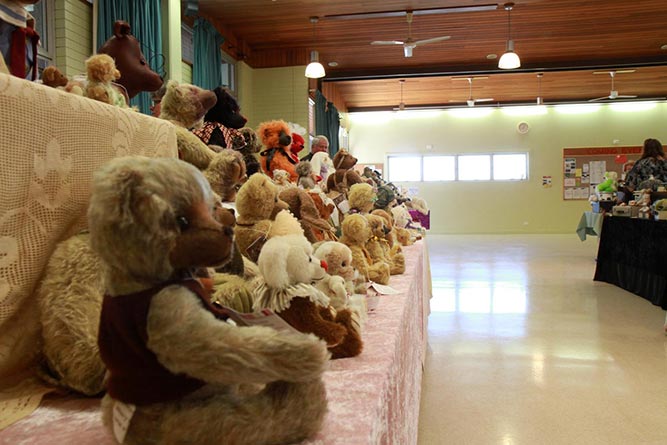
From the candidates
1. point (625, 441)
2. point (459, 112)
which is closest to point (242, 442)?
point (625, 441)

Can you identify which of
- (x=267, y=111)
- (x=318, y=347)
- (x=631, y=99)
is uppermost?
(x=631, y=99)

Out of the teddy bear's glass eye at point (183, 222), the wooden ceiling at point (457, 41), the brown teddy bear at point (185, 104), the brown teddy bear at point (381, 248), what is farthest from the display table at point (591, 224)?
the teddy bear's glass eye at point (183, 222)

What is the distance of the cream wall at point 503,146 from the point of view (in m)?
12.1

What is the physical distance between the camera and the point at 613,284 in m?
5.34

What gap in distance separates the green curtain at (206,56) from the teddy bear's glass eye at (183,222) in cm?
580

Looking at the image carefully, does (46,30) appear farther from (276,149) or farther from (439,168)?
(439,168)

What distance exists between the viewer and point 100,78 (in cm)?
133

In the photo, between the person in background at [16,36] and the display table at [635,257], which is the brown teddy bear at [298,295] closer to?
the person in background at [16,36]

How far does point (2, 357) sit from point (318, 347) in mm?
617

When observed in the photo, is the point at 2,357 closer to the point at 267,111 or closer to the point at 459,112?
the point at 267,111

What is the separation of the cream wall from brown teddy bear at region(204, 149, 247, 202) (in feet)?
37.9

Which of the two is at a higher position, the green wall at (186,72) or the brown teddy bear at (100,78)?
the green wall at (186,72)

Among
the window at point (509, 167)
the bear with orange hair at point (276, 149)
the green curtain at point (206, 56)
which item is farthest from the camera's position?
the window at point (509, 167)

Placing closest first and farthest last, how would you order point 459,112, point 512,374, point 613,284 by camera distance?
point 512,374
point 613,284
point 459,112
